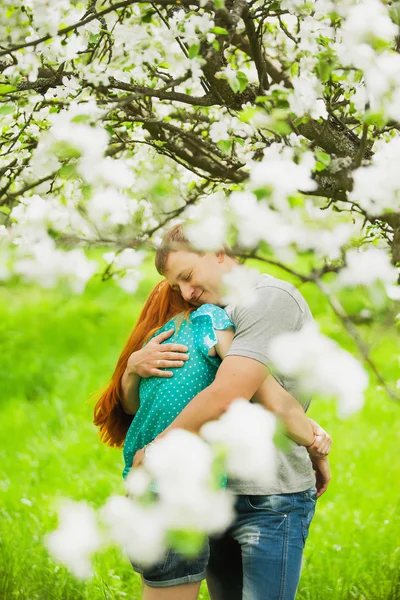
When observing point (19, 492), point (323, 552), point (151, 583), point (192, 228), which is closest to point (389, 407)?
point (323, 552)

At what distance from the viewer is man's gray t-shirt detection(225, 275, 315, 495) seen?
6.54 ft

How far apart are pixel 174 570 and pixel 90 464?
3.10 metres

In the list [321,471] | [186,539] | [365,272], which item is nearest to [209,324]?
[365,272]

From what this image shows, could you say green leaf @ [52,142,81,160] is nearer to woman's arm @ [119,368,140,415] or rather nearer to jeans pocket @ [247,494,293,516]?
woman's arm @ [119,368,140,415]

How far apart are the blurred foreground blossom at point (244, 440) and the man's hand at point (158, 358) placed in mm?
769

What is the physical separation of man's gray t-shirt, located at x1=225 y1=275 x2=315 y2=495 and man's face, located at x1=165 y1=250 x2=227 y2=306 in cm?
8

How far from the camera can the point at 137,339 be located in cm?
247

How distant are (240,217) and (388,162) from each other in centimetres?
42

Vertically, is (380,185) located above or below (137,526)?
above

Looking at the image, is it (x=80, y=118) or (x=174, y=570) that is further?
(x=174, y=570)

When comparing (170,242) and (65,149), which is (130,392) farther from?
(65,149)

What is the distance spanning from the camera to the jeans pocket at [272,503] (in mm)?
2121

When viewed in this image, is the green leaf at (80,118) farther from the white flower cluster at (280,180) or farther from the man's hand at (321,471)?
the man's hand at (321,471)

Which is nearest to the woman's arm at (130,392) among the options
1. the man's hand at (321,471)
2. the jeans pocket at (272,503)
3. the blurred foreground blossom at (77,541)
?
the jeans pocket at (272,503)
